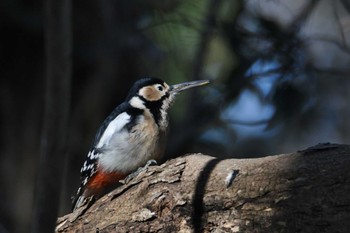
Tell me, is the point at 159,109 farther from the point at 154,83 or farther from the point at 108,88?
the point at 108,88

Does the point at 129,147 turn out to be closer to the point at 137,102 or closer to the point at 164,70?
the point at 137,102

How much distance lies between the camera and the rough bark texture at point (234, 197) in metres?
2.83

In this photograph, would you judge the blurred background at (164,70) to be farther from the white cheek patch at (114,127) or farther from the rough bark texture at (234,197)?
the rough bark texture at (234,197)

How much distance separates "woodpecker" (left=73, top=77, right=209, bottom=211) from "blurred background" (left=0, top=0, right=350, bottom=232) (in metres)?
0.93

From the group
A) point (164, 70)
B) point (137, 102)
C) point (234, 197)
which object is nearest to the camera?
point (234, 197)

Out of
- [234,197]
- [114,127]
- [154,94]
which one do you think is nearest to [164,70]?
[154,94]

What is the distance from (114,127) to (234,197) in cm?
152

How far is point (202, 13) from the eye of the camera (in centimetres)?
606

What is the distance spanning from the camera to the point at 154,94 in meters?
4.77

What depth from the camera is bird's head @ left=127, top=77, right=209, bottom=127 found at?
4684 mm

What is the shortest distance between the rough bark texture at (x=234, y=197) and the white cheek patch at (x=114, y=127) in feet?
3.39

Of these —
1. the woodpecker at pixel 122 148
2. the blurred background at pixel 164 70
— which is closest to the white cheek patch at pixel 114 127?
the woodpecker at pixel 122 148

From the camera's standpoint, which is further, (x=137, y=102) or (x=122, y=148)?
(x=137, y=102)

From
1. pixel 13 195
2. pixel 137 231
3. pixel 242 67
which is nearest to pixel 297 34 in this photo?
pixel 242 67
